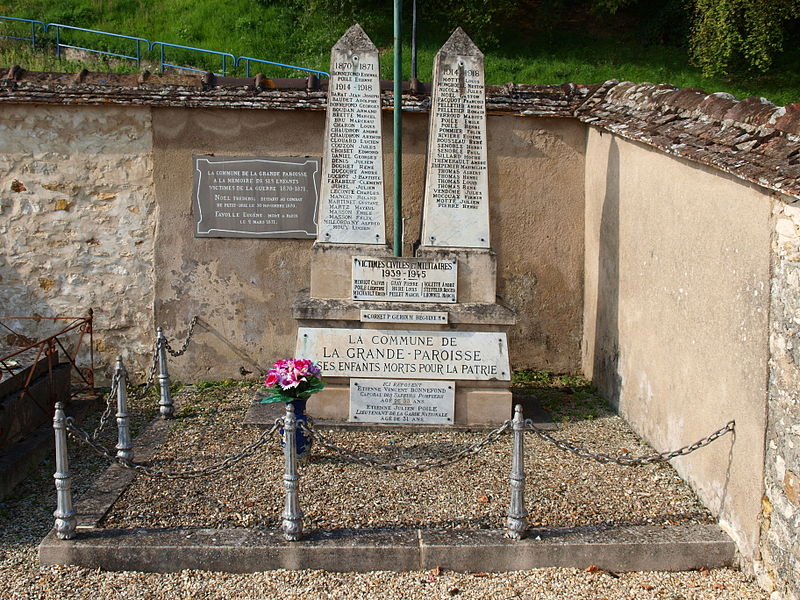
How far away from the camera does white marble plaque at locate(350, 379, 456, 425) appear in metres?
7.52

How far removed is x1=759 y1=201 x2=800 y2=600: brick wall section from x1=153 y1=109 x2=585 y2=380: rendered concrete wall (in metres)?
4.35

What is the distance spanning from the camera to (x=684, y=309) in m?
6.38

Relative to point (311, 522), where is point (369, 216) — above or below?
above

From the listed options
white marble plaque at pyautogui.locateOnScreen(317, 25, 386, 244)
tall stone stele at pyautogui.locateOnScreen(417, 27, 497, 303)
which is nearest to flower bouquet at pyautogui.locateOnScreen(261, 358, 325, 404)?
white marble plaque at pyautogui.locateOnScreen(317, 25, 386, 244)

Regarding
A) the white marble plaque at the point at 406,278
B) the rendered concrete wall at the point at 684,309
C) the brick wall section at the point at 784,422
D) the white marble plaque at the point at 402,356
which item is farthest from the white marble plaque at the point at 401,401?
the brick wall section at the point at 784,422

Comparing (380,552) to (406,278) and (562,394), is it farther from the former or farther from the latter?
(562,394)

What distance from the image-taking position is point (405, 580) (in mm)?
5152

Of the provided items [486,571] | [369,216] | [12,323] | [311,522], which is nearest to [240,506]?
[311,522]

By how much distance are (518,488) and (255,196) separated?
4.69 m

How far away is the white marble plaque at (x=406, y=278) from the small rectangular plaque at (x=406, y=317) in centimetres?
20

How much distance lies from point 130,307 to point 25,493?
9.49 feet

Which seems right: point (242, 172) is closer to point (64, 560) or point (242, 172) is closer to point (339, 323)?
point (339, 323)

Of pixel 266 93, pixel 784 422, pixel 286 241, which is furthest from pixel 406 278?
pixel 784 422

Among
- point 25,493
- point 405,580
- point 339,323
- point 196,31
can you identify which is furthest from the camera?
point 196,31
